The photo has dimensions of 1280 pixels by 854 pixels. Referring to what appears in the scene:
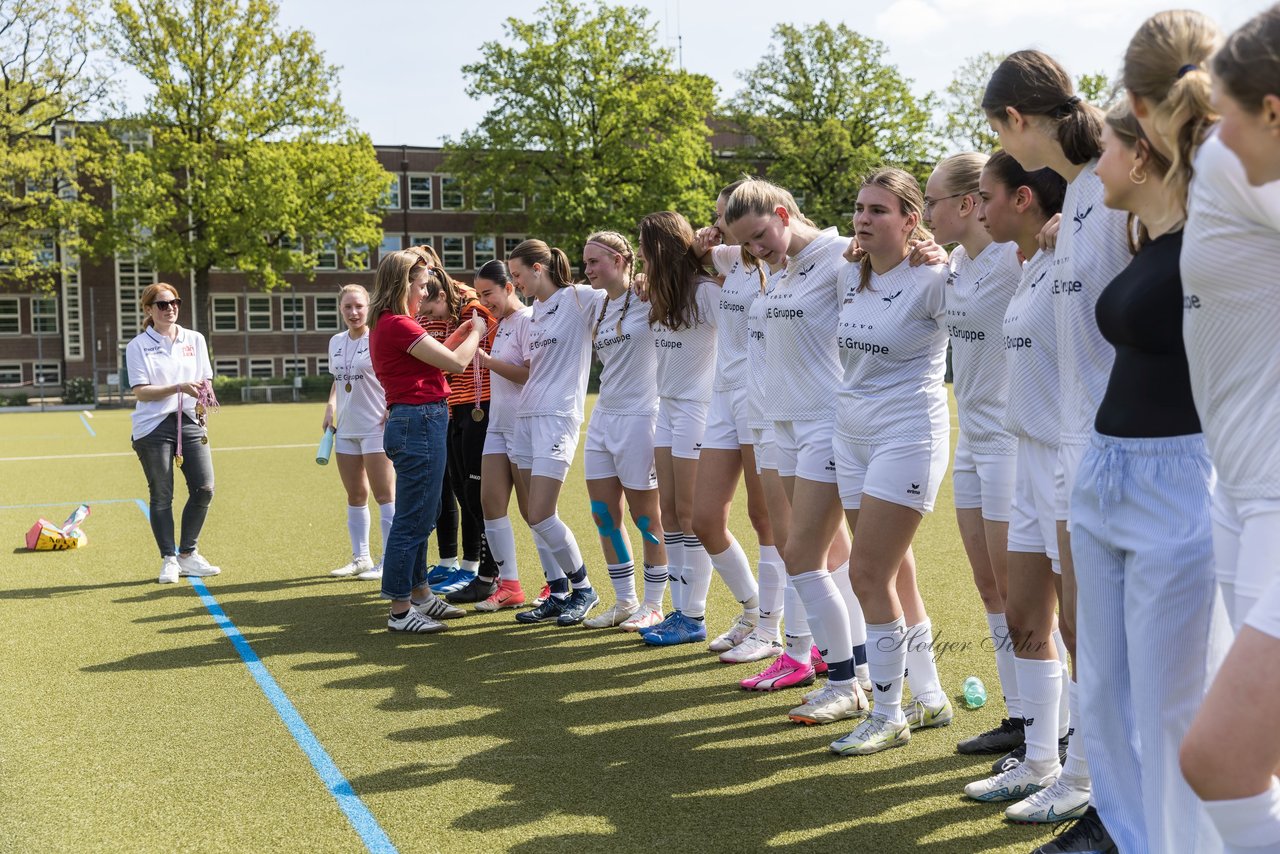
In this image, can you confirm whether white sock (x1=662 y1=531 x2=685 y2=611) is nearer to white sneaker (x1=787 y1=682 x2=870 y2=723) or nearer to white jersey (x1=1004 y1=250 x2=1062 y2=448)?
white sneaker (x1=787 y1=682 x2=870 y2=723)

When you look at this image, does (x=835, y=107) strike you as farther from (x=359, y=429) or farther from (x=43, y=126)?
(x=359, y=429)

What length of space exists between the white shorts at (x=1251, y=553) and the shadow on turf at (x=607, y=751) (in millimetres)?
1847

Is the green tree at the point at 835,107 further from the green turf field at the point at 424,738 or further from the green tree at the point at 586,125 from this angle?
the green turf field at the point at 424,738

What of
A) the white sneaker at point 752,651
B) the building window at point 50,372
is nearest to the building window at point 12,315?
the building window at point 50,372

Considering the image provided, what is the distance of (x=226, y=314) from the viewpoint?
59.8 m

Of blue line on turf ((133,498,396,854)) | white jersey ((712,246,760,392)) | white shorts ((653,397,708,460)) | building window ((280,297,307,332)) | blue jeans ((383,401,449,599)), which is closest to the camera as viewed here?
blue line on turf ((133,498,396,854))

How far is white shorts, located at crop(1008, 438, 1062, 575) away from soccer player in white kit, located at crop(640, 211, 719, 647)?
2.81 metres

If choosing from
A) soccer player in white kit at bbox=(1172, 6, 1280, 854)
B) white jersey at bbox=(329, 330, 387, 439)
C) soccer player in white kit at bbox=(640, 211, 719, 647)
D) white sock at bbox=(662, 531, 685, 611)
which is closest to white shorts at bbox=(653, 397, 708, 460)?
soccer player in white kit at bbox=(640, 211, 719, 647)

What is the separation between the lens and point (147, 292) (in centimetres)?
917

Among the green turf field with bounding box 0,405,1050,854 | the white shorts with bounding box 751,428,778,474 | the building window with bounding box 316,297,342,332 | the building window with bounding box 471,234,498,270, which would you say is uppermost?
the building window with bounding box 471,234,498,270

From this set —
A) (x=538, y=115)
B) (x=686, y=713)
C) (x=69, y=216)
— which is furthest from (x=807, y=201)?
(x=686, y=713)

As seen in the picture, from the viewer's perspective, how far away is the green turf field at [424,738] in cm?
419

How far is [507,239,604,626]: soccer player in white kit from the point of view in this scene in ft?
24.7

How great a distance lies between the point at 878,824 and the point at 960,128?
5196 centimetres
